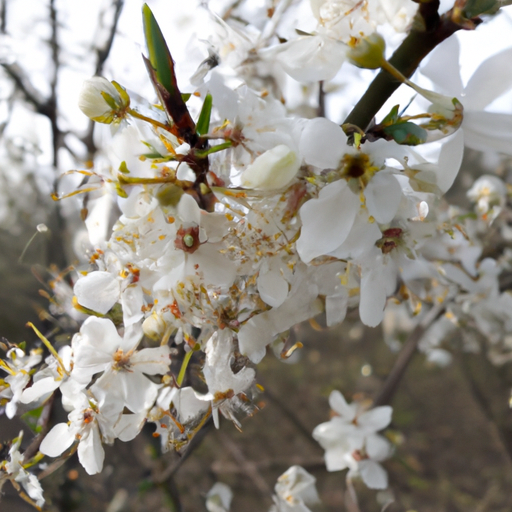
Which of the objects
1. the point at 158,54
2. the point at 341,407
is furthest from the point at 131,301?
the point at 341,407

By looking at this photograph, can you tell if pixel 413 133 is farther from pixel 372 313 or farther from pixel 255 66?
pixel 255 66

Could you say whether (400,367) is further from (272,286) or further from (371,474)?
(272,286)

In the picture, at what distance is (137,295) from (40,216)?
1.44 metres

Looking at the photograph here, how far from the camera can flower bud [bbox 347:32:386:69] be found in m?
0.37

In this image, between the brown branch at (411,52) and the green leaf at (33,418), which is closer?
the brown branch at (411,52)

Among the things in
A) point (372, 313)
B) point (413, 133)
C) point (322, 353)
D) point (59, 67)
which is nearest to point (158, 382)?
point (372, 313)

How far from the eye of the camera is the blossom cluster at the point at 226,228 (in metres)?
0.40

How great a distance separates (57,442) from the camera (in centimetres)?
52

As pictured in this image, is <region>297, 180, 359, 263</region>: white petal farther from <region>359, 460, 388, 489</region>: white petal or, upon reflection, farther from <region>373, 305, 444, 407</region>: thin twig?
<region>373, 305, 444, 407</region>: thin twig

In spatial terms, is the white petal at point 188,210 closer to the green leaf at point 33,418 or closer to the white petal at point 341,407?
the green leaf at point 33,418

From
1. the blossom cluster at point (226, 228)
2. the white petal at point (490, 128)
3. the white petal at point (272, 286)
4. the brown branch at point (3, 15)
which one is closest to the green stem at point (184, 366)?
the blossom cluster at point (226, 228)

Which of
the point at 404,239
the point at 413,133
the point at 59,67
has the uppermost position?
the point at 413,133

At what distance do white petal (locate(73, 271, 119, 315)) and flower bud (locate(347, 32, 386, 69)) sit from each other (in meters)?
0.31

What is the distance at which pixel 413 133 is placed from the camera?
393mm
